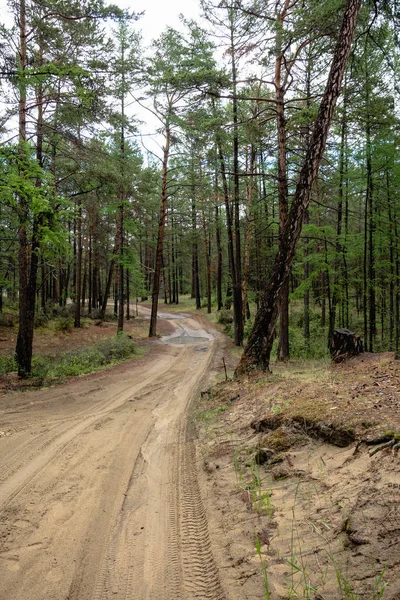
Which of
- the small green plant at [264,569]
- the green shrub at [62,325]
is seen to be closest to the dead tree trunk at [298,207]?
the small green plant at [264,569]

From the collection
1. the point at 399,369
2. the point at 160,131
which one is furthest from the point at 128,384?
the point at 160,131

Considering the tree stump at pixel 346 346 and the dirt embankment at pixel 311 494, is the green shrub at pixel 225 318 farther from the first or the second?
the dirt embankment at pixel 311 494

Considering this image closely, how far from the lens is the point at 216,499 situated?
3518 mm

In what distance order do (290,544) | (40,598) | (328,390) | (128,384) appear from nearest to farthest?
(40,598)
(290,544)
(328,390)
(128,384)

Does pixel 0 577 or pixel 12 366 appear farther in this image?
pixel 12 366

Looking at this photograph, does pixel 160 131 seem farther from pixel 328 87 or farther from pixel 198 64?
pixel 328 87

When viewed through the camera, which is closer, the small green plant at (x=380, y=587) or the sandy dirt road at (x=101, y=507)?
the small green plant at (x=380, y=587)

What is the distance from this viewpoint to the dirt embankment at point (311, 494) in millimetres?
2107

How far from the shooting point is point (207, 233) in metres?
33.9

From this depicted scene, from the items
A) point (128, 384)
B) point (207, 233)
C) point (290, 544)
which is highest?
point (207, 233)

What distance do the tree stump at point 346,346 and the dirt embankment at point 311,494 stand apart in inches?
130

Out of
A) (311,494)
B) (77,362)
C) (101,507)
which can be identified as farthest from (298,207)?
(77,362)

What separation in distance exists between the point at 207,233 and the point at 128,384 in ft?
84.3

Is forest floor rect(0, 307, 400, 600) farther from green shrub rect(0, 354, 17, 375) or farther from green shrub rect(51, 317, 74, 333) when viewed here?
green shrub rect(51, 317, 74, 333)
